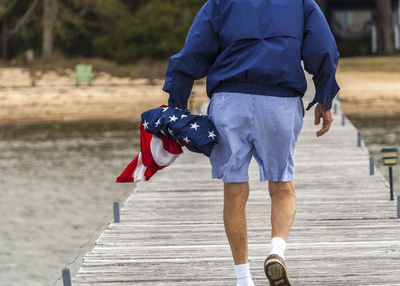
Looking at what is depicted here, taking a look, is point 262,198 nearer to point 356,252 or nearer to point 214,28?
point 356,252

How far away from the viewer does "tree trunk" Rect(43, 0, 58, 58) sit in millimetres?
31953

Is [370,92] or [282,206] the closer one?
[282,206]

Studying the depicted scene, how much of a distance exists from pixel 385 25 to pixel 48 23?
53.9 feet

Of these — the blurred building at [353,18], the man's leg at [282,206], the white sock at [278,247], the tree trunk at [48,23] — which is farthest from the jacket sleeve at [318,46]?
the blurred building at [353,18]

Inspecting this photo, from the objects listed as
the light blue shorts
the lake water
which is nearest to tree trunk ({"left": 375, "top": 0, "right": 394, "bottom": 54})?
the lake water

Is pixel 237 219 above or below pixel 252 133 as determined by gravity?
below

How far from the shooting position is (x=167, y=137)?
3500 mm

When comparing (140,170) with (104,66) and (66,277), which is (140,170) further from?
(104,66)

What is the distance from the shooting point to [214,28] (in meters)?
3.24

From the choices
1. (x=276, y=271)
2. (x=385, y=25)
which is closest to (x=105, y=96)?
(x=385, y=25)

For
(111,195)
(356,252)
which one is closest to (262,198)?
(356,252)

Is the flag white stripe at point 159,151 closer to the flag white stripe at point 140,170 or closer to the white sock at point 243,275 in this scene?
the flag white stripe at point 140,170

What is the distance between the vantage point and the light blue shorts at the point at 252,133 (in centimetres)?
322

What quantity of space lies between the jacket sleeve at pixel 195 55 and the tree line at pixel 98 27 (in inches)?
1110
